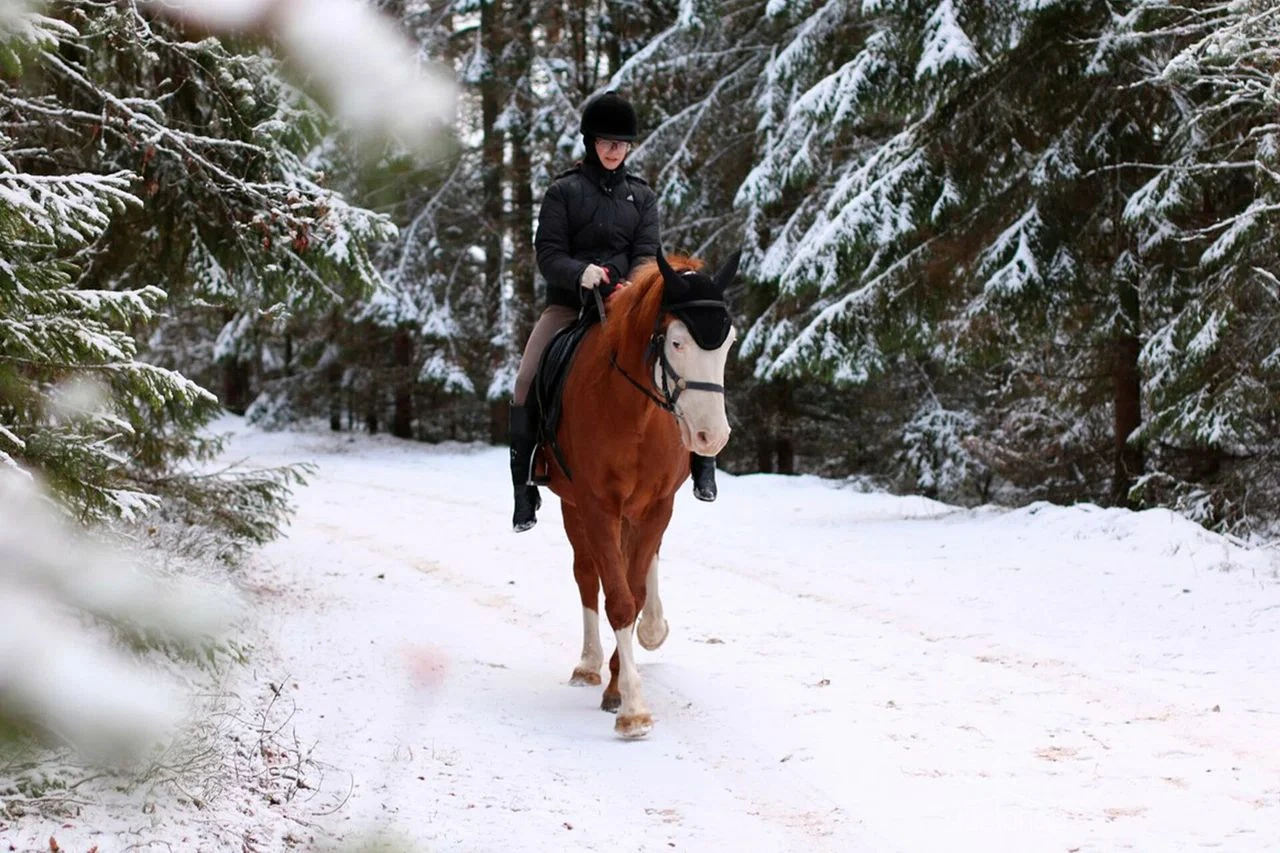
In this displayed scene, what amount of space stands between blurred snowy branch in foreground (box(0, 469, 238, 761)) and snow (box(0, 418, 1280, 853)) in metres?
0.74

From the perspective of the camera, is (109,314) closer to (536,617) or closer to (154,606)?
(154,606)

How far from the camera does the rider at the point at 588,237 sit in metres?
6.75

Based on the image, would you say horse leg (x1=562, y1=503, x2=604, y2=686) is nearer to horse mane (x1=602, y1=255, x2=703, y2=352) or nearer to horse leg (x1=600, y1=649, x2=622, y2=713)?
horse leg (x1=600, y1=649, x2=622, y2=713)

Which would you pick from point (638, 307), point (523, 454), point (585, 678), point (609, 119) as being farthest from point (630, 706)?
point (609, 119)

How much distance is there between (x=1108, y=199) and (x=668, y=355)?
8402 millimetres

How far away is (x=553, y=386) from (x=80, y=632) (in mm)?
5719

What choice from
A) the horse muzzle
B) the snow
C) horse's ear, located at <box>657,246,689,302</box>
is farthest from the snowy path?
horse's ear, located at <box>657,246,689,302</box>

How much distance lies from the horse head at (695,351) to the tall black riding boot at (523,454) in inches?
55.9

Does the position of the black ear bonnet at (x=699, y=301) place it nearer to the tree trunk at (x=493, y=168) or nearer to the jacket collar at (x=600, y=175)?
the jacket collar at (x=600, y=175)

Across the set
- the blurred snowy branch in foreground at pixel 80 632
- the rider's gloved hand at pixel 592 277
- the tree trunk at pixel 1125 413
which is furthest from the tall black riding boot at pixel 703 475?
the tree trunk at pixel 1125 413

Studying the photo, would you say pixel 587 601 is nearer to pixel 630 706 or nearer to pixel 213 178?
pixel 630 706

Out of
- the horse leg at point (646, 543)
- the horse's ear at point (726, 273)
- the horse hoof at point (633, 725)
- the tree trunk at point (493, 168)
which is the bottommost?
the horse hoof at point (633, 725)

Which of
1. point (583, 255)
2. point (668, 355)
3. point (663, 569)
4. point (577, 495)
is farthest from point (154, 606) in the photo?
point (663, 569)

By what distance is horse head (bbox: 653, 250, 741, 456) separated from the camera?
18.4 ft
